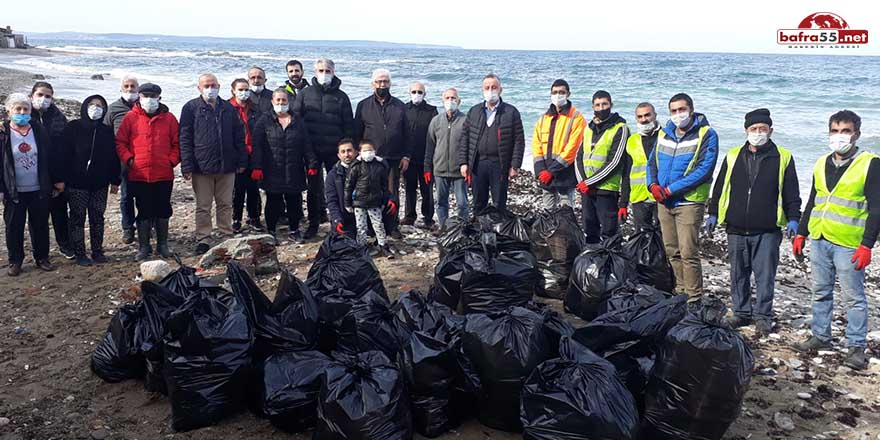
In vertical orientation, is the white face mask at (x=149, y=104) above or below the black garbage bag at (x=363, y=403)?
above

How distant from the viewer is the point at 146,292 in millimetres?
4086

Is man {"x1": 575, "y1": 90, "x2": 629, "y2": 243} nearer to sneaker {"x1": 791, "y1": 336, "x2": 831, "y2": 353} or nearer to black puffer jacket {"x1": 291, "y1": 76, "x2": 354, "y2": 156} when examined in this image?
sneaker {"x1": 791, "y1": 336, "x2": 831, "y2": 353}

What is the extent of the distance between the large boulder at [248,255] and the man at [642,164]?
351cm

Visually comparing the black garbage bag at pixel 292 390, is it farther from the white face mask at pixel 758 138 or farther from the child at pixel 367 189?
the white face mask at pixel 758 138

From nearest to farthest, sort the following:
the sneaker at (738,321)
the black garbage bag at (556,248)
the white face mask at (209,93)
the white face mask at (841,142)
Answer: the white face mask at (841,142)
the sneaker at (738,321)
the black garbage bag at (556,248)
the white face mask at (209,93)

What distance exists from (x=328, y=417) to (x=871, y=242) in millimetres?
3700

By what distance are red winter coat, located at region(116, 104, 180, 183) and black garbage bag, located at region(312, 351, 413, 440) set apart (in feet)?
13.2

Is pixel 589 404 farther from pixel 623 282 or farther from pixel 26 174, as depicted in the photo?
pixel 26 174

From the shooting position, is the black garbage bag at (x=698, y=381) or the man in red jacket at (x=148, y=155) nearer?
the black garbage bag at (x=698, y=381)

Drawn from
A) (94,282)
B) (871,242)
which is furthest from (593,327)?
(94,282)

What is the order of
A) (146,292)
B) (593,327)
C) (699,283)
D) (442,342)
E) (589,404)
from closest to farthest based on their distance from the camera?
(589,404) → (442,342) → (593,327) → (146,292) → (699,283)

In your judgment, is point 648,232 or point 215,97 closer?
point 648,232

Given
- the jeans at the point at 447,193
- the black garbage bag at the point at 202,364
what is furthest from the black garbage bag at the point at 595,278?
the black garbage bag at the point at 202,364

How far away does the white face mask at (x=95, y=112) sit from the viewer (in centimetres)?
622
